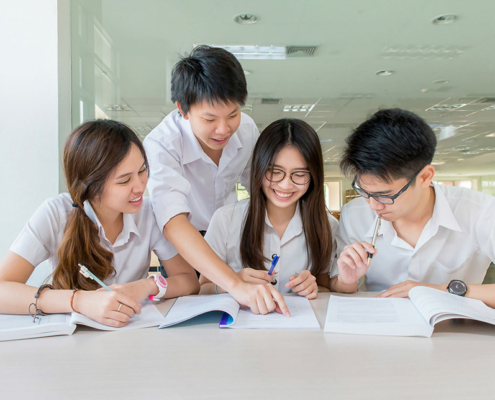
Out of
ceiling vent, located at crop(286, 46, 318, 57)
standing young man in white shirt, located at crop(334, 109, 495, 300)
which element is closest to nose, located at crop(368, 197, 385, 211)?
standing young man in white shirt, located at crop(334, 109, 495, 300)

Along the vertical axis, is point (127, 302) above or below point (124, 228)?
below

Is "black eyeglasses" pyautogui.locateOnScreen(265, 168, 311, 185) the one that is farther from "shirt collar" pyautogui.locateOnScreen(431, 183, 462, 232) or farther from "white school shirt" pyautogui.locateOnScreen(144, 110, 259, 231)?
"shirt collar" pyautogui.locateOnScreen(431, 183, 462, 232)

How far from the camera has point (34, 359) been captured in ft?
2.42

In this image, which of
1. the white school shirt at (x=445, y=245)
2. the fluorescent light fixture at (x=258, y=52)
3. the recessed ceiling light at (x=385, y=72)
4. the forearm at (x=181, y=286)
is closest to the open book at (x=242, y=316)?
the forearm at (x=181, y=286)

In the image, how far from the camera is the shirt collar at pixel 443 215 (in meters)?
1.36

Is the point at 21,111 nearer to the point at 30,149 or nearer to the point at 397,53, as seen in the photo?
the point at 30,149

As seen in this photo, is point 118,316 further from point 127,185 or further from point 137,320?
point 127,185

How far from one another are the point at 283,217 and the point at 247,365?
964 millimetres

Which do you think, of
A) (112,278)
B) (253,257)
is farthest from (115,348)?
(253,257)

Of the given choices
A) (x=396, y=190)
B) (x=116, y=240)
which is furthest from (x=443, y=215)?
(x=116, y=240)

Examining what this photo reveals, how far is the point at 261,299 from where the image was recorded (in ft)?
3.40

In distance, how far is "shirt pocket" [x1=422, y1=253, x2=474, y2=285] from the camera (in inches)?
55.6

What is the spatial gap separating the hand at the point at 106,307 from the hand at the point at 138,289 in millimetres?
91

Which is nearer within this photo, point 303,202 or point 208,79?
point 208,79
